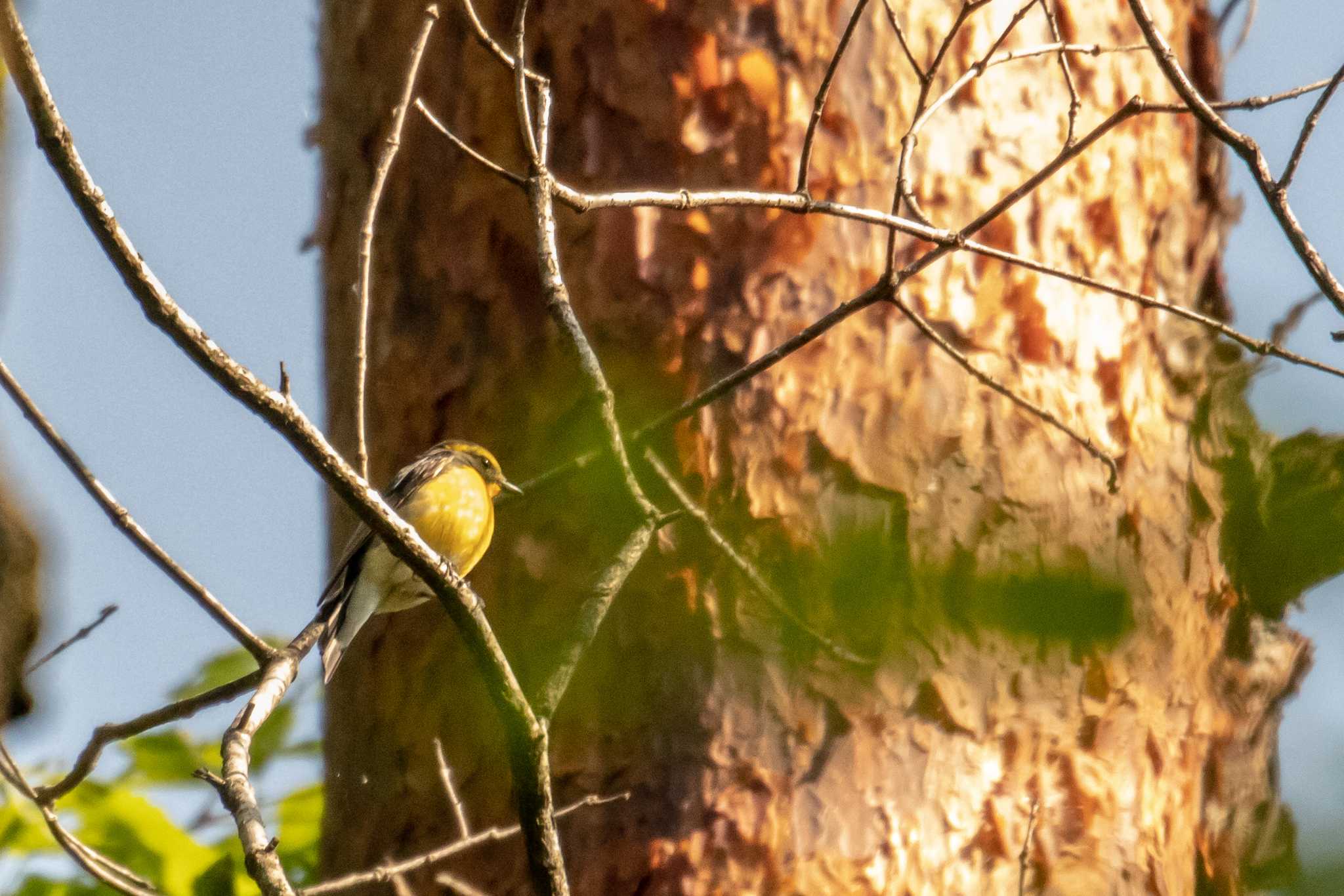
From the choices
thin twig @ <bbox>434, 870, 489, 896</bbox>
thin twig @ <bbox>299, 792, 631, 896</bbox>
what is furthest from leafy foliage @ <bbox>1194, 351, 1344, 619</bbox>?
thin twig @ <bbox>434, 870, 489, 896</bbox>

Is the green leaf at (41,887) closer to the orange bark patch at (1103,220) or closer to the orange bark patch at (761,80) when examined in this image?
the orange bark patch at (761,80)

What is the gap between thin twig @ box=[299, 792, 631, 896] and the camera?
98.7 inches

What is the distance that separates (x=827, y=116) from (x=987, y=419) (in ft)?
2.74

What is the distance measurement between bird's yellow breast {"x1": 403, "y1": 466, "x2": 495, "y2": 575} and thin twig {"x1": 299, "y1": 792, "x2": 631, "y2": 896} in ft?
2.88

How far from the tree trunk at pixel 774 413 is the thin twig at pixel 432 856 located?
0.08 m

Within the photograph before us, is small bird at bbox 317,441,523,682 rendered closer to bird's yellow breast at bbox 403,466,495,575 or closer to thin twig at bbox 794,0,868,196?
bird's yellow breast at bbox 403,466,495,575

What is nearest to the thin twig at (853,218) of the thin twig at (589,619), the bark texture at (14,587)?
the thin twig at (589,619)

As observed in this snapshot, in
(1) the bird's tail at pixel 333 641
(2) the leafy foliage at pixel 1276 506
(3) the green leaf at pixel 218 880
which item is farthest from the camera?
(1) the bird's tail at pixel 333 641

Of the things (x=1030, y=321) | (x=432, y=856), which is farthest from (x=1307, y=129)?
(x=432, y=856)

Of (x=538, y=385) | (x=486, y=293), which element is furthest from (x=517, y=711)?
(x=486, y=293)

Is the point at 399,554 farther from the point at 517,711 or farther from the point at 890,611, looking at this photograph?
the point at 890,611

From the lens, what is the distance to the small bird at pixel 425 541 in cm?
350

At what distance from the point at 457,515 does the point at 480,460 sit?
18.1 inches

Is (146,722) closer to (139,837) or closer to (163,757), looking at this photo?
(139,837)
